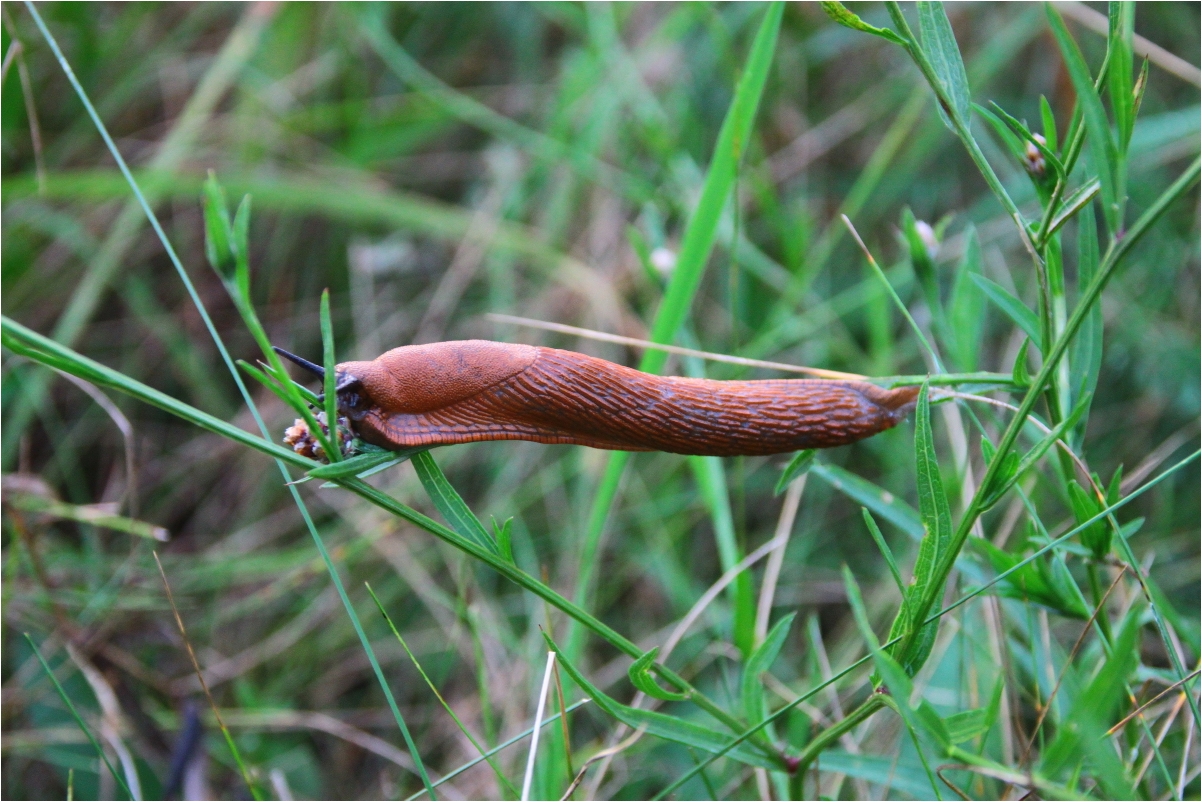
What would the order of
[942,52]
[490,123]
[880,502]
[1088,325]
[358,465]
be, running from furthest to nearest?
[490,123] → [880,502] → [1088,325] → [942,52] → [358,465]

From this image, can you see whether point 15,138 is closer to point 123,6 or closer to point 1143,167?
point 123,6

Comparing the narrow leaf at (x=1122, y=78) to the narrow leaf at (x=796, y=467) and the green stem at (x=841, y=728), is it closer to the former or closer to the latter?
the narrow leaf at (x=796, y=467)

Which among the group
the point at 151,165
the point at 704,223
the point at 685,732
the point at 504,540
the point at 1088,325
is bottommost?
the point at 685,732

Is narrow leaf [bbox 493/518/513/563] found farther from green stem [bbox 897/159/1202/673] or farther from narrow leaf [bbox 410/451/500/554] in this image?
green stem [bbox 897/159/1202/673]

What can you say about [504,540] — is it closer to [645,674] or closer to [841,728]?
[645,674]

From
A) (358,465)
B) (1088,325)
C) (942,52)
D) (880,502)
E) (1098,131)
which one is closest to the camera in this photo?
(1098,131)

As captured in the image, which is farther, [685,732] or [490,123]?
[490,123]

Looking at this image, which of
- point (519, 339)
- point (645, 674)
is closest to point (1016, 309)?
point (645, 674)
